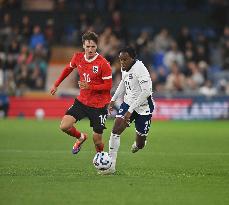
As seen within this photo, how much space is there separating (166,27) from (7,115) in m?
8.07

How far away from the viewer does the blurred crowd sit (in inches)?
1067

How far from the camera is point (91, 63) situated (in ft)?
41.0

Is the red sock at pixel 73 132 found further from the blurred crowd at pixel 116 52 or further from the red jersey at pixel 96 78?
the blurred crowd at pixel 116 52

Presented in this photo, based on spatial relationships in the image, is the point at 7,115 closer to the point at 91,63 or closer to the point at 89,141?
the point at 89,141

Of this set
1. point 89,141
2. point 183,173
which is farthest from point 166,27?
point 183,173

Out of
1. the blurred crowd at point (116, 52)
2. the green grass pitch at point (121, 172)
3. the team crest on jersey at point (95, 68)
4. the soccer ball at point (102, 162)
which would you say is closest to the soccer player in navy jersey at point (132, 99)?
the soccer ball at point (102, 162)

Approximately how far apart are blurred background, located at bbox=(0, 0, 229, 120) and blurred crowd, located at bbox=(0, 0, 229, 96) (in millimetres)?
35

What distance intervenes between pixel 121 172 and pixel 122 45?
16.2 meters

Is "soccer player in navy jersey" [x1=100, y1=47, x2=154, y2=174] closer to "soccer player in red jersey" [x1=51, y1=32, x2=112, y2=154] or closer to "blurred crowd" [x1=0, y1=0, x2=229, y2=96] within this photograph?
"soccer player in red jersey" [x1=51, y1=32, x2=112, y2=154]

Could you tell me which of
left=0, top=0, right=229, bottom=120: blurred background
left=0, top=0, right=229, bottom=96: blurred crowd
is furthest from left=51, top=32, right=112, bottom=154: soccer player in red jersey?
left=0, top=0, right=229, bottom=96: blurred crowd

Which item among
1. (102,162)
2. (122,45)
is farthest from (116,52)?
(102,162)

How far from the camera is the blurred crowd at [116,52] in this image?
27.1 metres

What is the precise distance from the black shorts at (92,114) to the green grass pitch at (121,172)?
27.2 inches

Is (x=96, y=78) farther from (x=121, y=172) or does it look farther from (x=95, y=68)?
(x=121, y=172)
